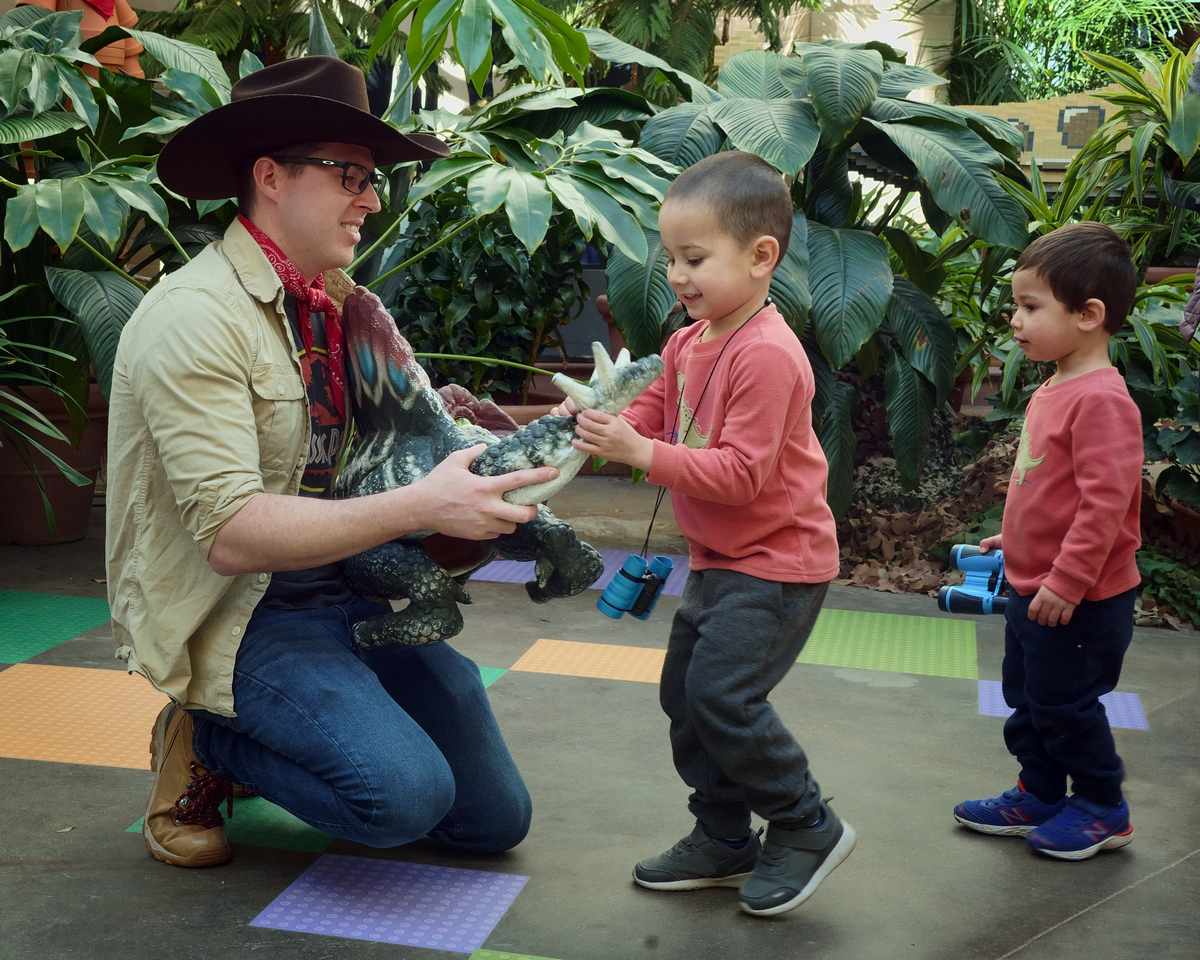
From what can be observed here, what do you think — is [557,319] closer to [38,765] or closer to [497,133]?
[497,133]

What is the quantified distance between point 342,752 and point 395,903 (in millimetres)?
276

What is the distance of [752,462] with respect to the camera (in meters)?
1.71

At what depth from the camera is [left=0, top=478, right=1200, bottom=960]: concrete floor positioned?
5.73ft

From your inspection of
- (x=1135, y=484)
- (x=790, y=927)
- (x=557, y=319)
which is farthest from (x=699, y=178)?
(x=557, y=319)

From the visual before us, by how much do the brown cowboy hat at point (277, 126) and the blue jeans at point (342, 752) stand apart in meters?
0.75

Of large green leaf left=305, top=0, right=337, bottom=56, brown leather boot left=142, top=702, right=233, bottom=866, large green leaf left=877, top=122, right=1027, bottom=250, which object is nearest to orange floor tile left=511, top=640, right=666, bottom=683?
brown leather boot left=142, top=702, right=233, bottom=866

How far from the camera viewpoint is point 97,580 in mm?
3758

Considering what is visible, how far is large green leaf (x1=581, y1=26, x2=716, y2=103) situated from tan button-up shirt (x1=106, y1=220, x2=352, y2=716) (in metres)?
2.90

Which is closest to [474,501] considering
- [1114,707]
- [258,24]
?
[1114,707]

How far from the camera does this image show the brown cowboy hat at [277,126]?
69.7 inches

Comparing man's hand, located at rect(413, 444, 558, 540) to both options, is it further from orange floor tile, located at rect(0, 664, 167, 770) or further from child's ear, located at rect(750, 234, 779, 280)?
orange floor tile, located at rect(0, 664, 167, 770)


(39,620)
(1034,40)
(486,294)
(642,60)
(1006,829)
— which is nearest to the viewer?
(1006,829)

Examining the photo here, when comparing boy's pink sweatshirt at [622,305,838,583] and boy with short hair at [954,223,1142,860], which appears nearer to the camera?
boy's pink sweatshirt at [622,305,838,583]

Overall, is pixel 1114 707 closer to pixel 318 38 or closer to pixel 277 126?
pixel 277 126
